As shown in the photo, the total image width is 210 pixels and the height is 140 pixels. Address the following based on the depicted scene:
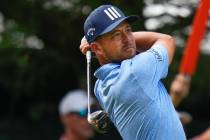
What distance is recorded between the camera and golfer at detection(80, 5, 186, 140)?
4.44 meters

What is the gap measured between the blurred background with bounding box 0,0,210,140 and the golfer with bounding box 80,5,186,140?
238 cm

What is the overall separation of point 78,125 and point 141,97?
2417mm

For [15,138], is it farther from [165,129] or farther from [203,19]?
[165,129]

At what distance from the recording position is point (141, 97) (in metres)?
4.44

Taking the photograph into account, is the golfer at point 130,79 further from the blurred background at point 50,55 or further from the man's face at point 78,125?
the blurred background at point 50,55

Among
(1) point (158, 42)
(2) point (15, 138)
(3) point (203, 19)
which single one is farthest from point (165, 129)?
(2) point (15, 138)

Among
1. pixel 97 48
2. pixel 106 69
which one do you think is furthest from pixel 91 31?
pixel 106 69

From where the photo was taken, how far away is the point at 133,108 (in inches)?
176

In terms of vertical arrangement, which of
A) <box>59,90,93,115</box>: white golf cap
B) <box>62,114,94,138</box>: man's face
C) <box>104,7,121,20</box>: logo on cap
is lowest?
<box>62,114,94,138</box>: man's face

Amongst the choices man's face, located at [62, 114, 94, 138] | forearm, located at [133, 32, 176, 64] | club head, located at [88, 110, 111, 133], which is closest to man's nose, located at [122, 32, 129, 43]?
forearm, located at [133, 32, 176, 64]

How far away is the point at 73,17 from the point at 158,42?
2.86 meters

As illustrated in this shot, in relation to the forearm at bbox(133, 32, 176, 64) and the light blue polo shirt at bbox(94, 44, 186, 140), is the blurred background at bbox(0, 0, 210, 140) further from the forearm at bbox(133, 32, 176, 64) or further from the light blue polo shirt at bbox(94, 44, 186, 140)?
the light blue polo shirt at bbox(94, 44, 186, 140)

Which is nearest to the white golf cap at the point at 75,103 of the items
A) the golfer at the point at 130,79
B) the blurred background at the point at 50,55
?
the blurred background at the point at 50,55

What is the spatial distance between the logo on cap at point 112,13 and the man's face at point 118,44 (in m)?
0.05
